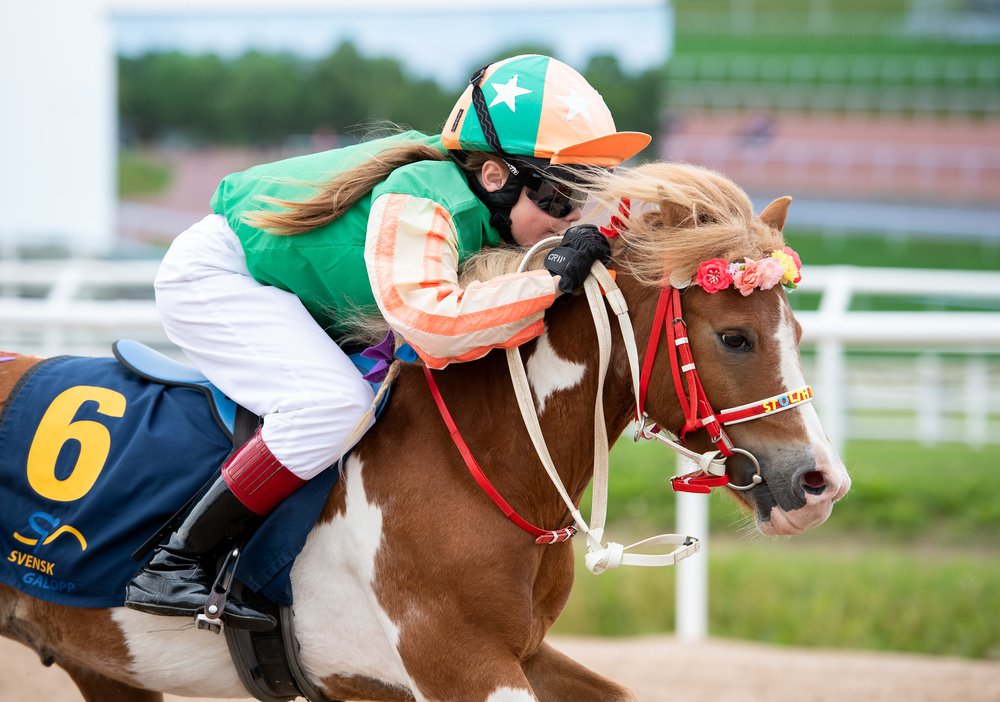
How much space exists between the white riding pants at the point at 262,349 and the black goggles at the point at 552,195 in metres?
0.67

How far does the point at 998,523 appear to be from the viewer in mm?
7648

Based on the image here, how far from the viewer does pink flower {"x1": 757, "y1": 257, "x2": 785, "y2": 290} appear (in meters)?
2.52

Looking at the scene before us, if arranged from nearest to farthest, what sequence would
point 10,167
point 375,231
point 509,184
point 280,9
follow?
point 375,231
point 509,184
point 10,167
point 280,9

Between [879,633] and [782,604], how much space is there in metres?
0.53

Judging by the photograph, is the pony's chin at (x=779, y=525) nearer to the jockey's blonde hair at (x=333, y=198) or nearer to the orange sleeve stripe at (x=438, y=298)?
the orange sleeve stripe at (x=438, y=298)

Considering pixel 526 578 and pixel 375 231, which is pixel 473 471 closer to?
pixel 526 578

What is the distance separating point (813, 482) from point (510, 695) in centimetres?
89

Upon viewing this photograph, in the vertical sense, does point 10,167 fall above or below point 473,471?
below

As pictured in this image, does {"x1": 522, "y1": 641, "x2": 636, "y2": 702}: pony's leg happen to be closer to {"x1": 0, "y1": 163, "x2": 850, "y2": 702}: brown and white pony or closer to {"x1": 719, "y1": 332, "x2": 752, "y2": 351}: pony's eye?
{"x1": 0, "y1": 163, "x2": 850, "y2": 702}: brown and white pony

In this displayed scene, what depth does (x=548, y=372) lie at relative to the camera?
278 cm

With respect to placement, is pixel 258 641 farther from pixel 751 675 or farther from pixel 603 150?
pixel 751 675

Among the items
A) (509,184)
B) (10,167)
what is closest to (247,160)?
(10,167)

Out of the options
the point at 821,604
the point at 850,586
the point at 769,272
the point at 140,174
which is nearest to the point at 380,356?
the point at 769,272

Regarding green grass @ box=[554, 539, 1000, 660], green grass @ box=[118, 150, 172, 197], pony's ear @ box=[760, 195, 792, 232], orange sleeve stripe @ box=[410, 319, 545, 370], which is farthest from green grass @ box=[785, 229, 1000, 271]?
orange sleeve stripe @ box=[410, 319, 545, 370]
